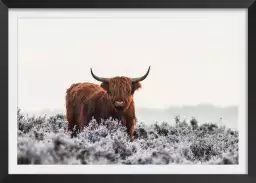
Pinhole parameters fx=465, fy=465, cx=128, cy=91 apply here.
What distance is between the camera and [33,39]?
3.12 meters

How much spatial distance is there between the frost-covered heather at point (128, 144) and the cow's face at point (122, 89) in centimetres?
18

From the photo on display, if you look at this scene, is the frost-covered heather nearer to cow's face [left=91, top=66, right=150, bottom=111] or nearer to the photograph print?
the photograph print

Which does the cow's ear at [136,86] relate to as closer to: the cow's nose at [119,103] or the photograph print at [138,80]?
the photograph print at [138,80]

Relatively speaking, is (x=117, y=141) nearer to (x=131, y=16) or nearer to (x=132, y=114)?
(x=132, y=114)

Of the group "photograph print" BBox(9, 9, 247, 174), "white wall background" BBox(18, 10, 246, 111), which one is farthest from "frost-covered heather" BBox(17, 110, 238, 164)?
"white wall background" BBox(18, 10, 246, 111)

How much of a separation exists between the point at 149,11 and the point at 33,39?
2.62 feet

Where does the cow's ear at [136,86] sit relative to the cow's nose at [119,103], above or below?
above

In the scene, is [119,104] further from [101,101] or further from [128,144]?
[128,144]
